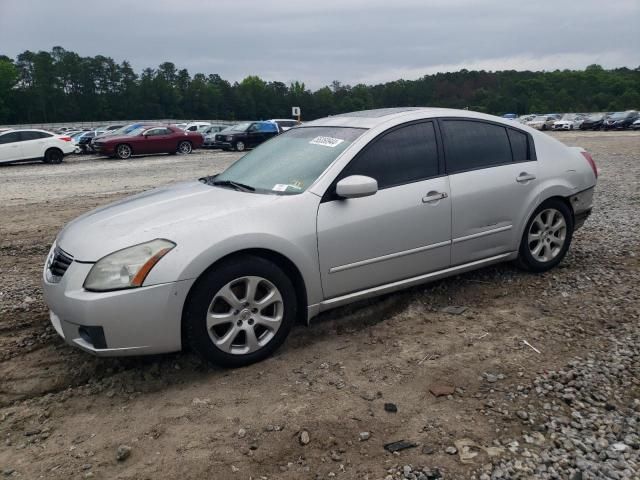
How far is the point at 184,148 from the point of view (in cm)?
2591

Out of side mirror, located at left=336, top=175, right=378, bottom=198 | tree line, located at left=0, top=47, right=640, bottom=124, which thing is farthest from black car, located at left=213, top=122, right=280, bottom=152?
tree line, located at left=0, top=47, right=640, bottom=124

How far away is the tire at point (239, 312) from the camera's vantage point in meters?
3.34

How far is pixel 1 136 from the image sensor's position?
20656 millimetres

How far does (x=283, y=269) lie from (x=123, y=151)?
2186 centimetres

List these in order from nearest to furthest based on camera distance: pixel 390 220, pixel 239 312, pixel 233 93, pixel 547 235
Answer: pixel 239 312 < pixel 390 220 < pixel 547 235 < pixel 233 93

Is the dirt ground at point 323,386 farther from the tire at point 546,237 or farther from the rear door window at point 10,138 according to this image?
the rear door window at point 10,138

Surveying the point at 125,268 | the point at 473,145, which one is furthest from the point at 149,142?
the point at 125,268

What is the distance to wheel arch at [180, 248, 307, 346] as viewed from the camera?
3361mm

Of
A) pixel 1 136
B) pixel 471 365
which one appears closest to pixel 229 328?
pixel 471 365

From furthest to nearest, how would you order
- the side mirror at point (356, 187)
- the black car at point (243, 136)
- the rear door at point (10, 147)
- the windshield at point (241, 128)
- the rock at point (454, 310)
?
the windshield at point (241, 128), the black car at point (243, 136), the rear door at point (10, 147), the rock at point (454, 310), the side mirror at point (356, 187)

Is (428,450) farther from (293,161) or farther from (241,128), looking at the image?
(241,128)

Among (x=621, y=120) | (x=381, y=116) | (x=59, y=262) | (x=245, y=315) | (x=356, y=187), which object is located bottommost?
(x=245, y=315)

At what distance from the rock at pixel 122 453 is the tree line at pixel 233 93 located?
93.1 meters

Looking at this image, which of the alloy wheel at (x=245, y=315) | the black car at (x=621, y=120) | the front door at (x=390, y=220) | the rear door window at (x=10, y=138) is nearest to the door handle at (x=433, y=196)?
the front door at (x=390, y=220)
